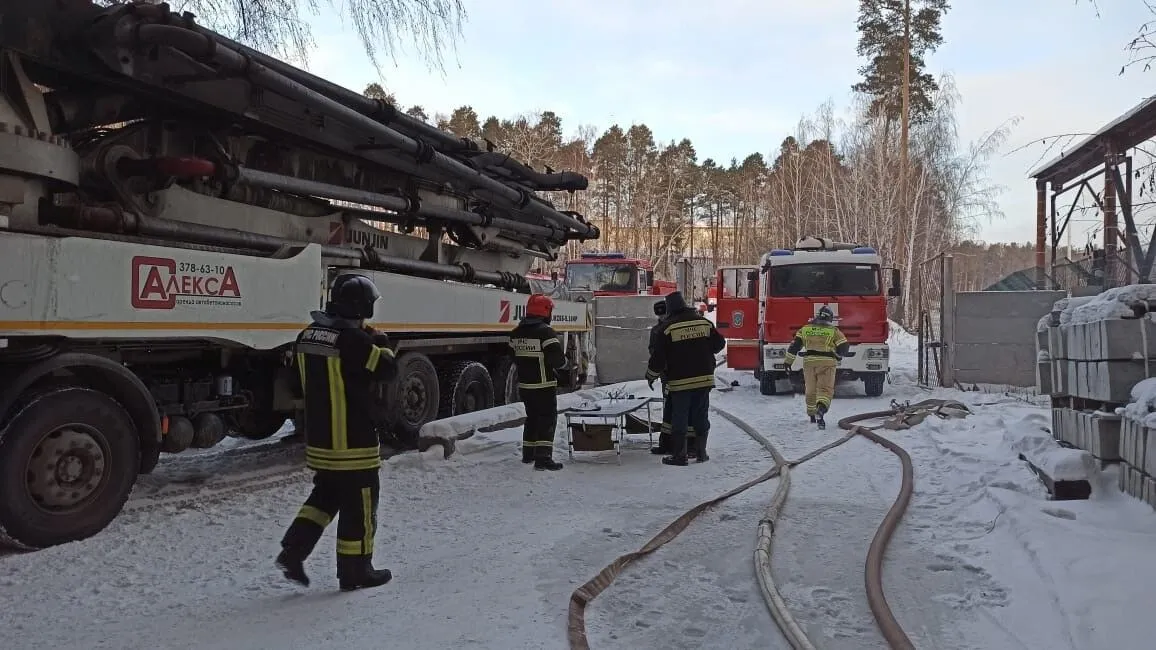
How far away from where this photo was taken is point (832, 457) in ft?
26.3

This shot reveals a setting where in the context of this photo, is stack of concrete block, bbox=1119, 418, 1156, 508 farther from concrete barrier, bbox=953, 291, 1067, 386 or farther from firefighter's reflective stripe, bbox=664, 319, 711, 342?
concrete barrier, bbox=953, 291, 1067, 386

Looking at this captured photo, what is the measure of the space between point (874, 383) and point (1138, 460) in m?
9.25

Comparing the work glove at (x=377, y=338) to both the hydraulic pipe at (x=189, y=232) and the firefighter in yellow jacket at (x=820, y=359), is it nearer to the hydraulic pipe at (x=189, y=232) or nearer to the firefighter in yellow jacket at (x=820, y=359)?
the hydraulic pipe at (x=189, y=232)

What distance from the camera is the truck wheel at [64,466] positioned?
464 centimetres

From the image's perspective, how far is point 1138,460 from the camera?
4.80 meters

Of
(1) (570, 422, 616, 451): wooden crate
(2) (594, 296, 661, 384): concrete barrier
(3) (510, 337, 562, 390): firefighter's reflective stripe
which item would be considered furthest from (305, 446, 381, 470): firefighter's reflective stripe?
(2) (594, 296, 661, 384): concrete barrier

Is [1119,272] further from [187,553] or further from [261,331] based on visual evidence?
[187,553]

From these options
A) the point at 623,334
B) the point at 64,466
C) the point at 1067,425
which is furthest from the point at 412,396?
the point at 623,334

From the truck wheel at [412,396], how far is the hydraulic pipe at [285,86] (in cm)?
198

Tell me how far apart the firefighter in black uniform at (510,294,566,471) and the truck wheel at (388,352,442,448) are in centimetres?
143

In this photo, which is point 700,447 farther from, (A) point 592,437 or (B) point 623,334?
(B) point 623,334

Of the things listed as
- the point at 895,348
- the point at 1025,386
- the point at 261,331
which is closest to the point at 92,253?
the point at 261,331

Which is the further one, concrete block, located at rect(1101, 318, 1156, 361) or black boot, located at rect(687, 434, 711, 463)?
black boot, located at rect(687, 434, 711, 463)

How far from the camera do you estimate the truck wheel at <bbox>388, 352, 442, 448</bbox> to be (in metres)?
8.36
